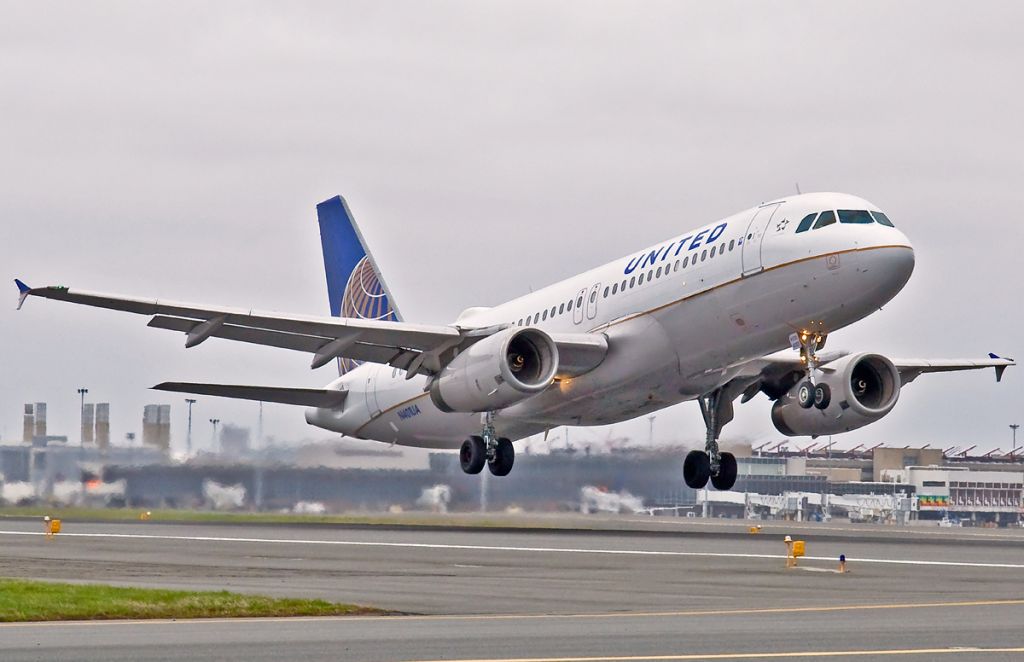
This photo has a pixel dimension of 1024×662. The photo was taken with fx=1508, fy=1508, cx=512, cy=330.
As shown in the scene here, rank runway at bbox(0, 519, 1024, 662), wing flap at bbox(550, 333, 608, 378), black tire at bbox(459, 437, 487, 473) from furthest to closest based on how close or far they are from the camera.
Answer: black tire at bbox(459, 437, 487, 473), wing flap at bbox(550, 333, 608, 378), runway at bbox(0, 519, 1024, 662)

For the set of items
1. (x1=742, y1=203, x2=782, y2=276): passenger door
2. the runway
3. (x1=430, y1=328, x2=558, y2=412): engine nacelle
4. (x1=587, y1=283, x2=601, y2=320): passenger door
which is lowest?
the runway

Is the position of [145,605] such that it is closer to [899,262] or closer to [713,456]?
[899,262]

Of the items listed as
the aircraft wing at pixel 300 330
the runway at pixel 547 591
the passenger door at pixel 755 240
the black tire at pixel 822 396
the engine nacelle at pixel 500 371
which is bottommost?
the runway at pixel 547 591

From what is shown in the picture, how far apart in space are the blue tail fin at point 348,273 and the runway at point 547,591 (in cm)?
1321

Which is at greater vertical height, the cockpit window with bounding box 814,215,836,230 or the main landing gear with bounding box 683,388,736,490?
the cockpit window with bounding box 814,215,836,230

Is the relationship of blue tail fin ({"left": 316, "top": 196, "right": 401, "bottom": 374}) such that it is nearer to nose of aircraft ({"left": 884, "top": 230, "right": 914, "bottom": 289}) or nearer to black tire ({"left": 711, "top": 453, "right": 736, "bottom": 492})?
black tire ({"left": 711, "top": 453, "right": 736, "bottom": 492})

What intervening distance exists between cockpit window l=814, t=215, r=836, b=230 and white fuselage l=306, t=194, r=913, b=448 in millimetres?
176

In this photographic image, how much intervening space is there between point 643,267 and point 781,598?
19.9 metres

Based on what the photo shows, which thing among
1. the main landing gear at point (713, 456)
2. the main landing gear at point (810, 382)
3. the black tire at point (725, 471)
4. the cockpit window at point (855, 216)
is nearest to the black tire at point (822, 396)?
the main landing gear at point (810, 382)

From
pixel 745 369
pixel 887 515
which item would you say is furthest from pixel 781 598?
pixel 887 515

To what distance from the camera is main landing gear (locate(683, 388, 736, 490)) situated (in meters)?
48.0

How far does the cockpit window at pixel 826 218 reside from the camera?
3806 cm

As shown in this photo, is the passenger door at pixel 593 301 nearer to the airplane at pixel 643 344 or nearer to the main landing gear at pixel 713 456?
the airplane at pixel 643 344

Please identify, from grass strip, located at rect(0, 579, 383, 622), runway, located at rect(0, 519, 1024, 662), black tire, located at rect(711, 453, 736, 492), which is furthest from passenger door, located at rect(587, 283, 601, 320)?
grass strip, located at rect(0, 579, 383, 622)
